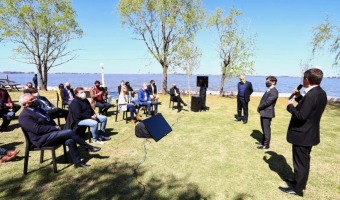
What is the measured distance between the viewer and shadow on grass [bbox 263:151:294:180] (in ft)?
14.9

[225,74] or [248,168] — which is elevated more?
[225,74]

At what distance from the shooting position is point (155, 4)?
765 inches

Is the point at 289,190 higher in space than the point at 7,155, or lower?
lower

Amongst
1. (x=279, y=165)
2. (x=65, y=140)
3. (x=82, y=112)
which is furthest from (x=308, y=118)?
(x=82, y=112)

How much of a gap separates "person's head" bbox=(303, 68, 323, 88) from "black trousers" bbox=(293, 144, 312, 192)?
3.51 ft

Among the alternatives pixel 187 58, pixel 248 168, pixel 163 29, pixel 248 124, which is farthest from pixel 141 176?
pixel 163 29

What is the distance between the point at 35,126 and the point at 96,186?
167 centimetres

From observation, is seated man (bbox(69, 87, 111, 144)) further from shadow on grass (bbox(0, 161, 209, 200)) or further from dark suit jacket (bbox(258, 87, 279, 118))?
dark suit jacket (bbox(258, 87, 279, 118))

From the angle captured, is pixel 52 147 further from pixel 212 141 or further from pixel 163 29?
pixel 163 29

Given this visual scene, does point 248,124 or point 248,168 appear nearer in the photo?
point 248,168

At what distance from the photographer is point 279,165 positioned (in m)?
4.98

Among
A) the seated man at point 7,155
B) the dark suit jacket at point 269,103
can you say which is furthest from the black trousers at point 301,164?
the seated man at point 7,155

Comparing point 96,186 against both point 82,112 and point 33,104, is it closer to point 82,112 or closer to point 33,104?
point 33,104

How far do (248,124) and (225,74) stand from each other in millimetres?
12146
